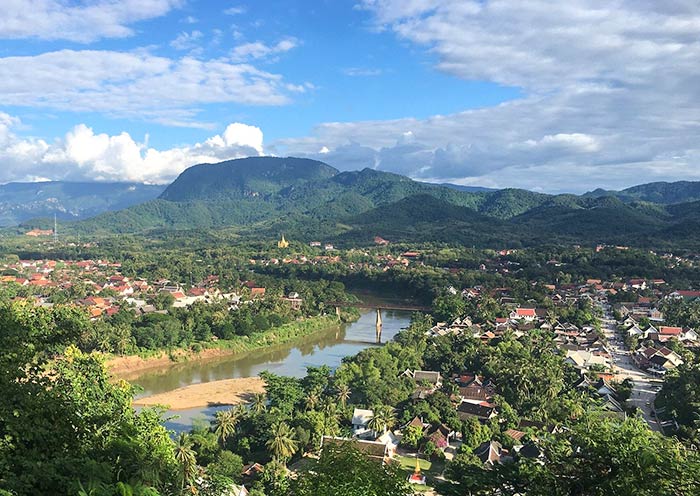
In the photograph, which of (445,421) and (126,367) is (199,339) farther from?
(445,421)

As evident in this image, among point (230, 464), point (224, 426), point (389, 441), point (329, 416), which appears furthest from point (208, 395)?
point (230, 464)

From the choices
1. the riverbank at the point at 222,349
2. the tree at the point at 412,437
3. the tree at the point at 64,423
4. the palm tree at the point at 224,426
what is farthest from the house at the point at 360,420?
the riverbank at the point at 222,349

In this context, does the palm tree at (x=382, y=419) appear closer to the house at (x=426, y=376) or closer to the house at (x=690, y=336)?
the house at (x=426, y=376)

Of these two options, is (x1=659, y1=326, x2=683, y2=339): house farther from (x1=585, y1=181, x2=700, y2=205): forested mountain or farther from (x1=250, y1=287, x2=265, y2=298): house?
(x1=585, y1=181, x2=700, y2=205): forested mountain

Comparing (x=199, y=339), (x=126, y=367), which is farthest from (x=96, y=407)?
(x=199, y=339)

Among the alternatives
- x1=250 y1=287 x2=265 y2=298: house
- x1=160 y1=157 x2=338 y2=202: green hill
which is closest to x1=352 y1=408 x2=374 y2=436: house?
x1=250 y1=287 x2=265 y2=298: house

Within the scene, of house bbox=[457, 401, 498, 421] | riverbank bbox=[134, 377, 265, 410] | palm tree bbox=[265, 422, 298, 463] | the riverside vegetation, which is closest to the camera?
the riverside vegetation
